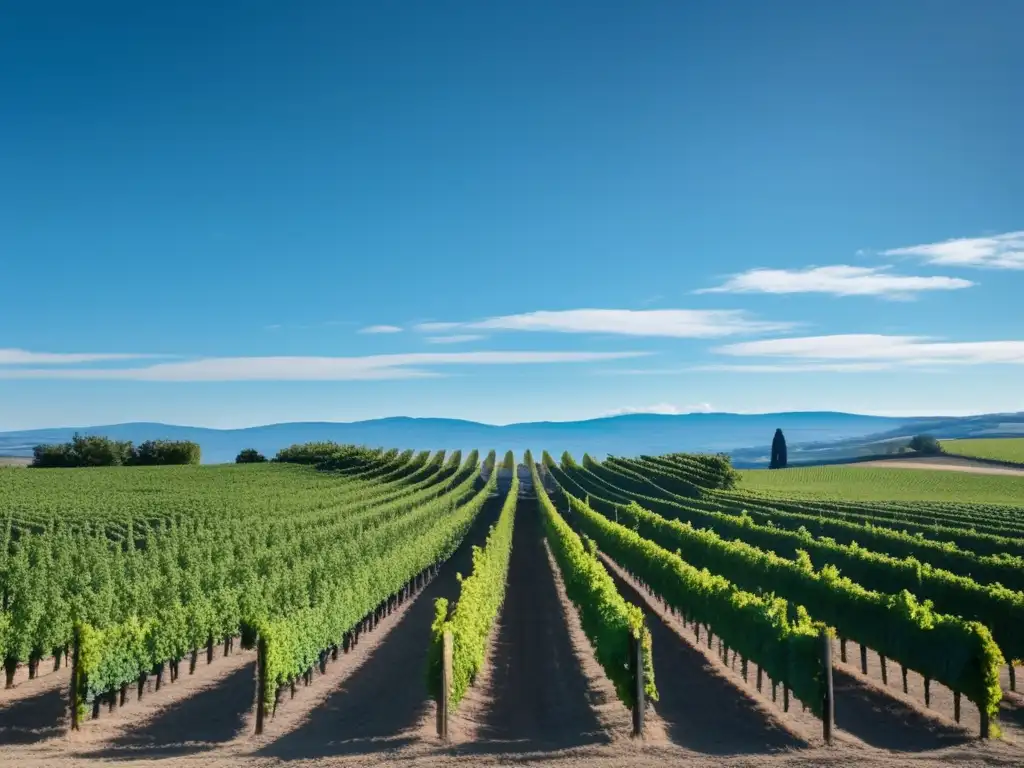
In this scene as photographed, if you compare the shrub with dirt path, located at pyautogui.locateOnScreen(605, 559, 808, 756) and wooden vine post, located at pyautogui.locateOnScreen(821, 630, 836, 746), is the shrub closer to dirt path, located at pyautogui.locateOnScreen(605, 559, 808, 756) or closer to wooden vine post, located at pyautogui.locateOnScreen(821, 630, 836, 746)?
dirt path, located at pyautogui.locateOnScreen(605, 559, 808, 756)

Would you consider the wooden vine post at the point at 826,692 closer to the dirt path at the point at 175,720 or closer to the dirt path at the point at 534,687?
the dirt path at the point at 534,687

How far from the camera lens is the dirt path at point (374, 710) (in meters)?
16.9

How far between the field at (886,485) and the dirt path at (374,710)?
68979mm

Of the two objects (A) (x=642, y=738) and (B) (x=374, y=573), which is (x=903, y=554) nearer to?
(B) (x=374, y=573)

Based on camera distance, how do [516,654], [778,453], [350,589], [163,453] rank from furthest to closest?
[778,453] → [163,453] → [350,589] → [516,654]

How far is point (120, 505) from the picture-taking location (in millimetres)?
66438

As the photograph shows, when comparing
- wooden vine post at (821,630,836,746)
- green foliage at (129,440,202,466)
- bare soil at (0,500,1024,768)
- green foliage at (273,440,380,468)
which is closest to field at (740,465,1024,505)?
green foliage at (273,440,380,468)

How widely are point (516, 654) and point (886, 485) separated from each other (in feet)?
320

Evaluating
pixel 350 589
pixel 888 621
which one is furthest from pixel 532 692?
pixel 888 621

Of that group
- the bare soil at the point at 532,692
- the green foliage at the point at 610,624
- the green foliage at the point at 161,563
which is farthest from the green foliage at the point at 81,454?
the green foliage at the point at 610,624

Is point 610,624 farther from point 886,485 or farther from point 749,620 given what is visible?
point 886,485

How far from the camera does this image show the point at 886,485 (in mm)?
110125

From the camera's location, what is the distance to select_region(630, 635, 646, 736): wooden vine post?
16812 mm

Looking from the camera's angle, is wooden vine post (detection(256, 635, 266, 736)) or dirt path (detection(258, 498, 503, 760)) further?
wooden vine post (detection(256, 635, 266, 736))
